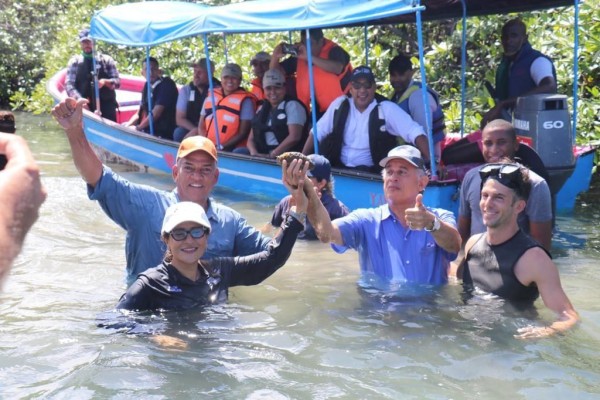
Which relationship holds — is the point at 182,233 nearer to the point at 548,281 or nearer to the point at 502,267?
the point at 502,267

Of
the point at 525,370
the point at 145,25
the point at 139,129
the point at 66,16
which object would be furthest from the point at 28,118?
the point at 525,370

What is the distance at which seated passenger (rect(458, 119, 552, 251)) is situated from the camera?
20.2 ft

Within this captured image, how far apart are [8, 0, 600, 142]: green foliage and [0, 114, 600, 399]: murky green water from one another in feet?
17.2

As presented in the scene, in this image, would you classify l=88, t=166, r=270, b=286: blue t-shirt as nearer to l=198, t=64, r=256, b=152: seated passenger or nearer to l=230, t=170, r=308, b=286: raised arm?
l=230, t=170, r=308, b=286: raised arm

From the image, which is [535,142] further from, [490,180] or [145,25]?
[145,25]

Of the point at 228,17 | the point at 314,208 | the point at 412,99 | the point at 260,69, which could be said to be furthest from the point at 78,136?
the point at 260,69

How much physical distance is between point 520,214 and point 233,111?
17.5 feet

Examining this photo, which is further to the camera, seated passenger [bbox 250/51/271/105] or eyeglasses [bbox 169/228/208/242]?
seated passenger [bbox 250/51/271/105]

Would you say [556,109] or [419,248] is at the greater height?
[556,109]

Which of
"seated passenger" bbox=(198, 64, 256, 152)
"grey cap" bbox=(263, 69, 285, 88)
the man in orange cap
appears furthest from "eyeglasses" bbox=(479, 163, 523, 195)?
"seated passenger" bbox=(198, 64, 256, 152)

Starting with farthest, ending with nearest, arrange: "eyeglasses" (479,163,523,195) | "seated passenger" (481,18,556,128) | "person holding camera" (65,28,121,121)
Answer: "person holding camera" (65,28,121,121) < "seated passenger" (481,18,556,128) < "eyeglasses" (479,163,523,195)

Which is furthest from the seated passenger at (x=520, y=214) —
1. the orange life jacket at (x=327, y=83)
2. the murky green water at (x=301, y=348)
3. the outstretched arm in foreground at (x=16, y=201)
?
the outstretched arm in foreground at (x=16, y=201)

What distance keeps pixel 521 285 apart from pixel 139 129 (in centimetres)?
901

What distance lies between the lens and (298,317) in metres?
5.85
